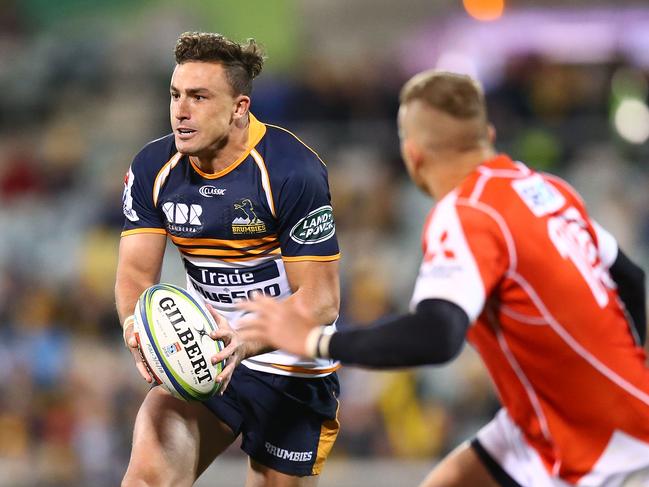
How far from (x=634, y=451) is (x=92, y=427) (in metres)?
7.10

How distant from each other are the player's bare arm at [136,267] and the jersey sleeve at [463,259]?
6.15 feet

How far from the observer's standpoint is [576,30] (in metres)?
15.6

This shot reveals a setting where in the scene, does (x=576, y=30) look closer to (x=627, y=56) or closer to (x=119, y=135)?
(x=627, y=56)

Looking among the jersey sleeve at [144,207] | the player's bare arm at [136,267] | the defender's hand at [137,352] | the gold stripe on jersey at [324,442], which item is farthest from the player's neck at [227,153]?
the gold stripe on jersey at [324,442]

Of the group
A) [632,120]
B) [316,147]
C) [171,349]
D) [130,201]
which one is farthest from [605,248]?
[316,147]

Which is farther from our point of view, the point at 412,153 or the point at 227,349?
the point at 227,349

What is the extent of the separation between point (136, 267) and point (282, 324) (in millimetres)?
1587

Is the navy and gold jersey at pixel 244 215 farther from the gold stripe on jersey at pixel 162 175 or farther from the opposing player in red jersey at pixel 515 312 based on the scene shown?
the opposing player in red jersey at pixel 515 312

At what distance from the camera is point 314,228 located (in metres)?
4.96

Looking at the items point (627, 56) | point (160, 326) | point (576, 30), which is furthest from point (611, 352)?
point (576, 30)

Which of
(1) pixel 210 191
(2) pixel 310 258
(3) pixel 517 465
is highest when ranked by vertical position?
(1) pixel 210 191

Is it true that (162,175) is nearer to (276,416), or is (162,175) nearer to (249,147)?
(249,147)

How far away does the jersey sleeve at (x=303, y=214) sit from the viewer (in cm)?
491

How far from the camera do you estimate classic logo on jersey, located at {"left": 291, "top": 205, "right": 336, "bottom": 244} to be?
4.93 meters
